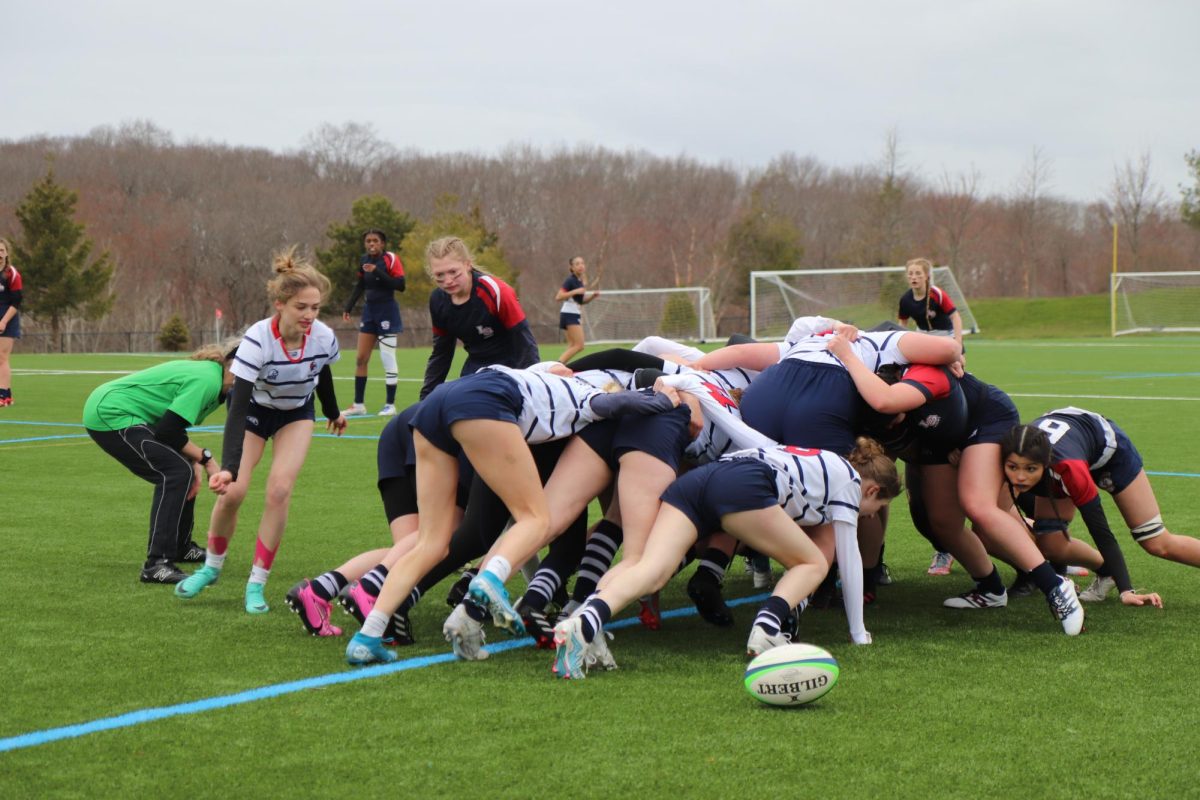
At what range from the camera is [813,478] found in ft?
17.4

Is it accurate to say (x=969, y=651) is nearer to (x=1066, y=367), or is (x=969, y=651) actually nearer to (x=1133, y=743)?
(x=1133, y=743)

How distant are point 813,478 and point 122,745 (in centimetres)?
275

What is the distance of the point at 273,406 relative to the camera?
6656 millimetres

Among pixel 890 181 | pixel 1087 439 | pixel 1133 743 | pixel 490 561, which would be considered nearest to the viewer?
pixel 1133 743

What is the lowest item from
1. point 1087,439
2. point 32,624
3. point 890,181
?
point 32,624

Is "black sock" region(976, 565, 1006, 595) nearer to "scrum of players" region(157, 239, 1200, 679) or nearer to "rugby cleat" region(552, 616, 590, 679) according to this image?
"scrum of players" region(157, 239, 1200, 679)

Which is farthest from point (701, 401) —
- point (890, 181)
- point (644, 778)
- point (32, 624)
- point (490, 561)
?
point (890, 181)

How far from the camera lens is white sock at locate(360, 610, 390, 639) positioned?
5.04 metres

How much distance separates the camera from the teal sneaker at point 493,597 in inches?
191

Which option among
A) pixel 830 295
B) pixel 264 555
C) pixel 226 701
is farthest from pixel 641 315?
pixel 226 701

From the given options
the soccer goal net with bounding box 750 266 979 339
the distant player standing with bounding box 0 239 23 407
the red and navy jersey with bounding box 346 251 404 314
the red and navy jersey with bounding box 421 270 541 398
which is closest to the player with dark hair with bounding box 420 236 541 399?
the red and navy jersey with bounding box 421 270 541 398

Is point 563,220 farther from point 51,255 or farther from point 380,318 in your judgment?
point 380,318

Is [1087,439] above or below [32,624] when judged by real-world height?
above

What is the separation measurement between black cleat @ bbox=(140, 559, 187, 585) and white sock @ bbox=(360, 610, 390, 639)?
2.17 meters
